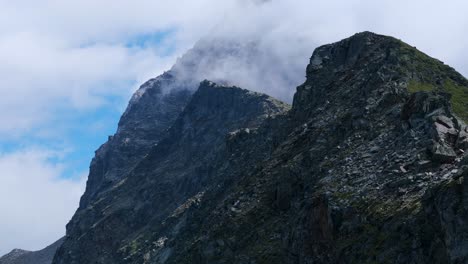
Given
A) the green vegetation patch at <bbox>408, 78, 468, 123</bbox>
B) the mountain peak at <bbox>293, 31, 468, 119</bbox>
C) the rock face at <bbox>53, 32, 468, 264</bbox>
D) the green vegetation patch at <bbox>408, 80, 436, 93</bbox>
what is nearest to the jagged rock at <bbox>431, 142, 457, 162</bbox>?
the rock face at <bbox>53, 32, 468, 264</bbox>

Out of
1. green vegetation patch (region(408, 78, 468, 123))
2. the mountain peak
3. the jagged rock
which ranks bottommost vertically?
the jagged rock

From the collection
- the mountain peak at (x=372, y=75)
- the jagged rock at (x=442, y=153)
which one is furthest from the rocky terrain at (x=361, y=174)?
the mountain peak at (x=372, y=75)

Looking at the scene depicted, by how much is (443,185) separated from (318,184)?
32087 mm

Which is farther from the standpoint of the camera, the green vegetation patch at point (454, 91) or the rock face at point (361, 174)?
the green vegetation patch at point (454, 91)

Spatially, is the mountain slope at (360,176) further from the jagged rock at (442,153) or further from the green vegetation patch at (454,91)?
the green vegetation patch at (454,91)

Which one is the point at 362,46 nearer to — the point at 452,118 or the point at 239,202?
the point at 239,202

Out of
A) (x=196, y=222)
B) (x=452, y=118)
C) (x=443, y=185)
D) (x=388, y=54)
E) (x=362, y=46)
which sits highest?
(x=362, y=46)

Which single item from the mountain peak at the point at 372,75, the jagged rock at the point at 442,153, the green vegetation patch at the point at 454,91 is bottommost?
the jagged rock at the point at 442,153

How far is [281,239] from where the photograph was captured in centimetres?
9550

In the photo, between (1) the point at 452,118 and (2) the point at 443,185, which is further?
(1) the point at 452,118

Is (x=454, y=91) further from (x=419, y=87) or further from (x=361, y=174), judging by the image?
(x=361, y=174)

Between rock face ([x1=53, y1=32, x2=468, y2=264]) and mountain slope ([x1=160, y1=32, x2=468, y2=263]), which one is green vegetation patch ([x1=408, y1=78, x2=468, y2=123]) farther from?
mountain slope ([x1=160, y1=32, x2=468, y2=263])

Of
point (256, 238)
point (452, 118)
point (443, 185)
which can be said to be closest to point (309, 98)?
point (256, 238)

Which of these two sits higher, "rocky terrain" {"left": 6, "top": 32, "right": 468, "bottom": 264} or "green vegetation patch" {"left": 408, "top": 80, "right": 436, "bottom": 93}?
"green vegetation patch" {"left": 408, "top": 80, "right": 436, "bottom": 93}
